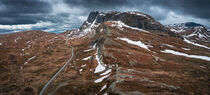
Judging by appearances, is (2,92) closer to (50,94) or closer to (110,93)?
(50,94)

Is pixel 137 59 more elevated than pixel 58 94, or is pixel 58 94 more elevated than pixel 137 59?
pixel 137 59

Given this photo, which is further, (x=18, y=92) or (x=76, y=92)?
(x=18, y=92)

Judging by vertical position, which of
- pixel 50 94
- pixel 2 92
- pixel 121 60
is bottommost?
pixel 2 92

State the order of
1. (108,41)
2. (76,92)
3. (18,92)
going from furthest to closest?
(108,41) → (18,92) → (76,92)

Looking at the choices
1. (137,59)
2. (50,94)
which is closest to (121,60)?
(137,59)

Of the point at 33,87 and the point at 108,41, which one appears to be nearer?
the point at 33,87

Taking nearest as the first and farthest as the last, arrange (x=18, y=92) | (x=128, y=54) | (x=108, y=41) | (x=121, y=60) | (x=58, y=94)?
(x=58, y=94), (x=18, y=92), (x=121, y=60), (x=128, y=54), (x=108, y=41)

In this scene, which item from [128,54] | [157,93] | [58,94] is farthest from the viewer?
[128,54]

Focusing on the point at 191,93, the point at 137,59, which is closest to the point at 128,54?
the point at 137,59

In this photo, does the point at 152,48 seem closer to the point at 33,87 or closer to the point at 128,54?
the point at 128,54
